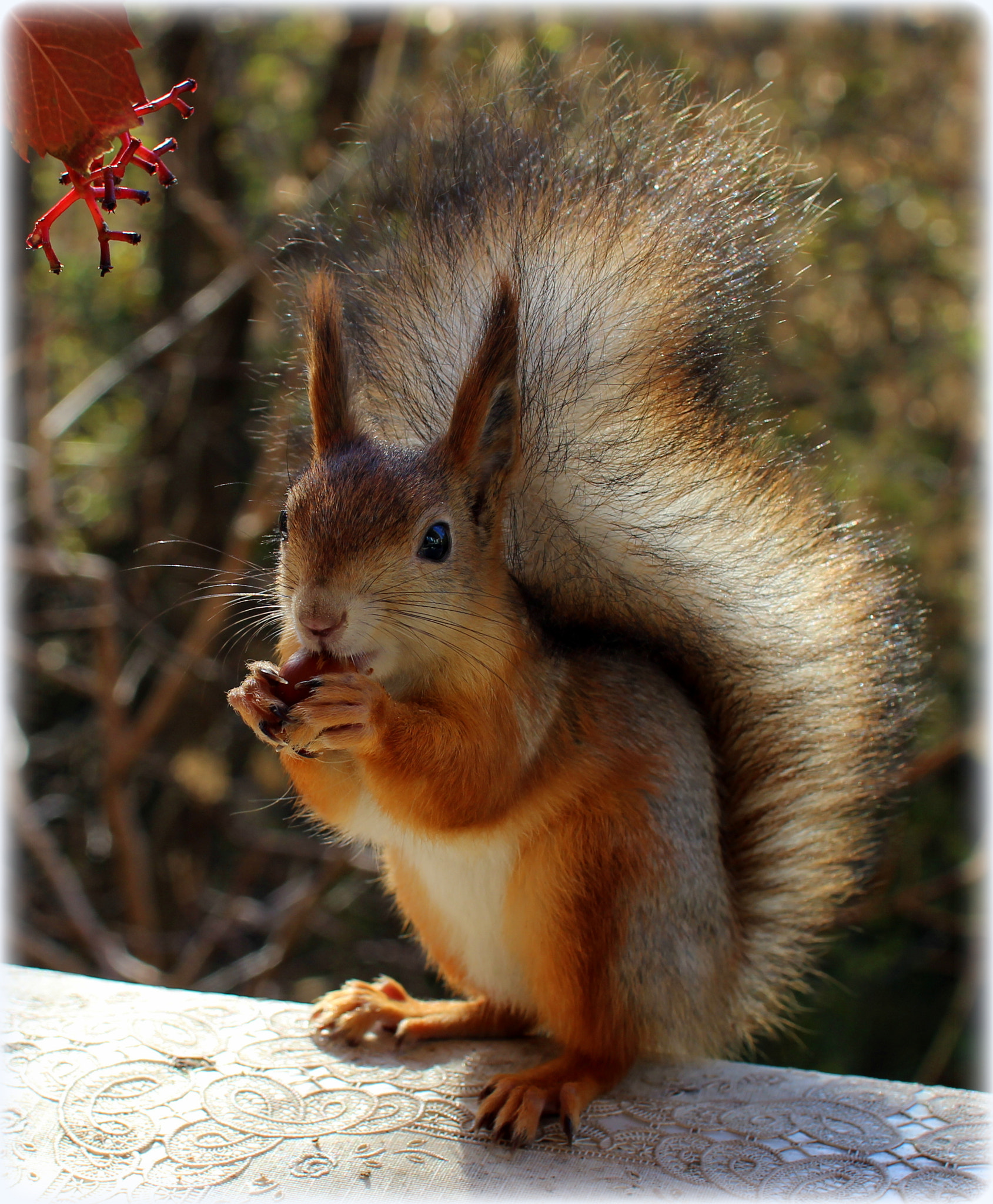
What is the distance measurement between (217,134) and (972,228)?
7.93ft

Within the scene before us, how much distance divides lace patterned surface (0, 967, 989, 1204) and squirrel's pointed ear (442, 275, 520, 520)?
68 centimetres

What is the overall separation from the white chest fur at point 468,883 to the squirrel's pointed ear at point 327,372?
16.3 inches

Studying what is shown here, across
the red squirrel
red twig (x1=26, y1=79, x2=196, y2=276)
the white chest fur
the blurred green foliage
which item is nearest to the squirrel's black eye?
the red squirrel

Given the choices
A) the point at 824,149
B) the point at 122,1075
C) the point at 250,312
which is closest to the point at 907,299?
the point at 824,149

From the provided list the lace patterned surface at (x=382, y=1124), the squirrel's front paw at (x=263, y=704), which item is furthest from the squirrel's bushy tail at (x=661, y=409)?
the squirrel's front paw at (x=263, y=704)

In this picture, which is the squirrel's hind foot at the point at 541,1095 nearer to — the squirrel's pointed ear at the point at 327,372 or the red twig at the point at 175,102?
the squirrel's pointed ear at the point at 327,372

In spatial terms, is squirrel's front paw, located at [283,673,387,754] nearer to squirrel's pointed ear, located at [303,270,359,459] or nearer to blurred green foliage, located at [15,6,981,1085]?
squirrel's pointed ear, located at [303,270,359,459]

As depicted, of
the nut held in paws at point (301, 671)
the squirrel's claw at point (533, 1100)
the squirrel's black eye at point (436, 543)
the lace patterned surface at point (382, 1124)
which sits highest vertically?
the squirrel's black eye at point (436, 543)

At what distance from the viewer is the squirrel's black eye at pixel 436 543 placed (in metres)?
1.13

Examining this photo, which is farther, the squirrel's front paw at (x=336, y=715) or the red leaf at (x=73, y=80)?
the squirrel's front paw at (x=336, y=715)

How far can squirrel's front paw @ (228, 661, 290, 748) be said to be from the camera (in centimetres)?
103

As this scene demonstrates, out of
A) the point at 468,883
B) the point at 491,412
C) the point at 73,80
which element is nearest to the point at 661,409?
the point at 491,412

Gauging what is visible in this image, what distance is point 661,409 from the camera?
1186 mm

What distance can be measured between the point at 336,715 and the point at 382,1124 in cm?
49
